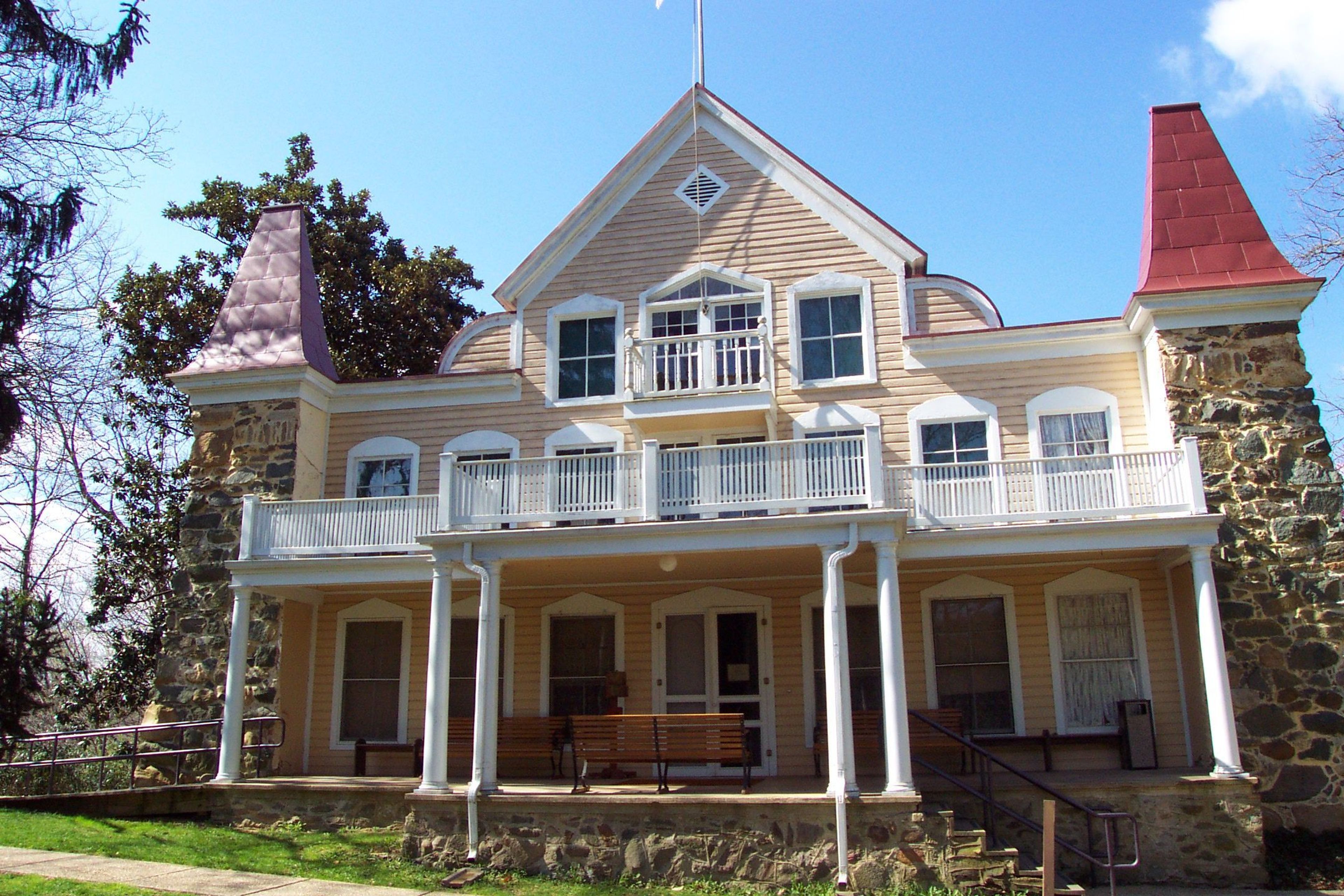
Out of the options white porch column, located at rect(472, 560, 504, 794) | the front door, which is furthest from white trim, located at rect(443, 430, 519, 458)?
white porch column, located at rect(472, 560, 504, 794)

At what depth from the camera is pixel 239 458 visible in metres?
16.3

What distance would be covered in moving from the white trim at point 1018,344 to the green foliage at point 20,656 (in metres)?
11.2

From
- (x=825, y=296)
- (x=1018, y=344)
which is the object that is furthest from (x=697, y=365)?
(x=1018, y=344)

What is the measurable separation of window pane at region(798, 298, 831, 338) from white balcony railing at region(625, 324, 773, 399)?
776 mm

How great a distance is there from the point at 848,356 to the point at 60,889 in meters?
11.5

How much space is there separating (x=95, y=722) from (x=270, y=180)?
1341 centimetres

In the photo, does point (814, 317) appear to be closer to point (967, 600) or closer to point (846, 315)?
point (846, 315)

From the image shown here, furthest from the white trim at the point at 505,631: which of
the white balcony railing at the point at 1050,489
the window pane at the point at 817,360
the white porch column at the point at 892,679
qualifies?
the white balcony railing at the point at 1050,489

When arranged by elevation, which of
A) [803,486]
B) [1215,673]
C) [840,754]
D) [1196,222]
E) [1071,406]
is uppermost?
[1196,222]

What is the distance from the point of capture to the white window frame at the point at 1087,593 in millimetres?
13875

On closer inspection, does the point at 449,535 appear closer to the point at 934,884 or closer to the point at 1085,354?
the point at 934,884

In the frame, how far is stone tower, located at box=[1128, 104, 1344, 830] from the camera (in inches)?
496

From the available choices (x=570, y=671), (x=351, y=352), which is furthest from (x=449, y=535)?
(x=351, y=352)

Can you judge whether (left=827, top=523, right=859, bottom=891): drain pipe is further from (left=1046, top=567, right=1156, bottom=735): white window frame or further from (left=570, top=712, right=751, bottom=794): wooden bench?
(left=1046, top=567, right=1156, bottom=735): white window frame
